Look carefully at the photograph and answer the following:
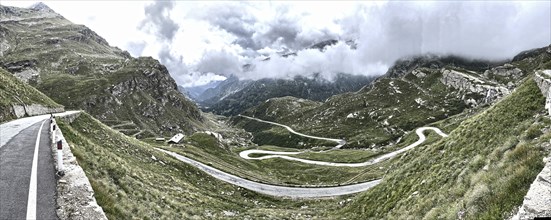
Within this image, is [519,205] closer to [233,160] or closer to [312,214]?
[312,214]

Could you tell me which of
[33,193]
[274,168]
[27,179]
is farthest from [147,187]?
[274,168]

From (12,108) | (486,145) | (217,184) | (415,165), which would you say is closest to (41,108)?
(12,108)

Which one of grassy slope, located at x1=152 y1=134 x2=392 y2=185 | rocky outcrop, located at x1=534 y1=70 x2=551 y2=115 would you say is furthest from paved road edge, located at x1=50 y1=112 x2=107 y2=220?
grassy slope, located at x1=152 y1=134 x2=392 y2=185

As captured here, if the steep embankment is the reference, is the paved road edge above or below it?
below

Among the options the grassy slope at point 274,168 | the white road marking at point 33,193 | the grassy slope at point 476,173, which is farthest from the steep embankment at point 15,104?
the grassy slope at point 476,173

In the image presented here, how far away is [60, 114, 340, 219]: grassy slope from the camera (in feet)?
76.6

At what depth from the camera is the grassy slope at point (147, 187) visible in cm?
2336

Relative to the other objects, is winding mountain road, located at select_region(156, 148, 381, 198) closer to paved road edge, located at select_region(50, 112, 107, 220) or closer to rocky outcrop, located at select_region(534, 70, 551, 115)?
rocky outcrop, located at select_region(534, 70, 551, 115)

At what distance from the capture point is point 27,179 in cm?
1966

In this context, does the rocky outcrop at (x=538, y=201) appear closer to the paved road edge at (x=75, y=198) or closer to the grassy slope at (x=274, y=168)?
the paved road edge at (x=75, y=198)

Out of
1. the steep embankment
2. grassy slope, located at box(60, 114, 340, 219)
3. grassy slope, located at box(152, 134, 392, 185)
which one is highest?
the steep embankment

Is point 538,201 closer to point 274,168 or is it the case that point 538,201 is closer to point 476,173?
point 476,173

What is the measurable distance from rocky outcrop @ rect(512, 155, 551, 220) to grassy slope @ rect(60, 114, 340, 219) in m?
18.1

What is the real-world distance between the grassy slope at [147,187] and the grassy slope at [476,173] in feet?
53.9
